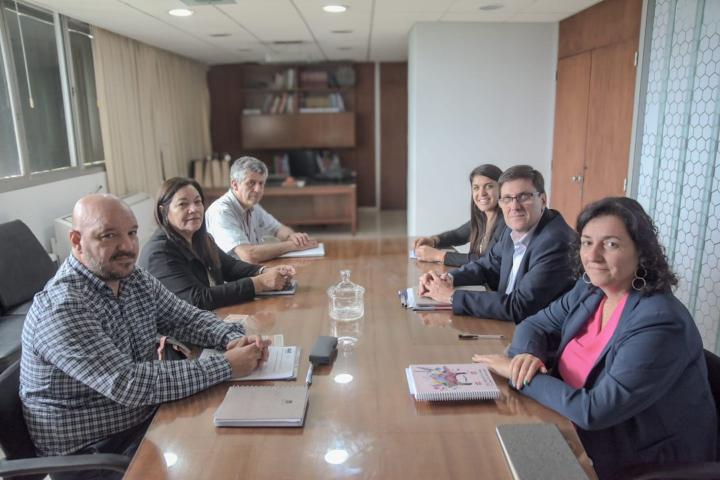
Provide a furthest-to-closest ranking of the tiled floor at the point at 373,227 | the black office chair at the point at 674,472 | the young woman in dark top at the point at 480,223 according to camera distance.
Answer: the tiled floor at the point at 373,227 < the young woman in dark top at the point at 480,223 < the black office chair at the point at 674,472

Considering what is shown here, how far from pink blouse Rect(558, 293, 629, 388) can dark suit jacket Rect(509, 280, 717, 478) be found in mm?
43

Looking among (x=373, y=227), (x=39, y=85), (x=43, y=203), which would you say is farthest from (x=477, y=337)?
(x=373, y=227)

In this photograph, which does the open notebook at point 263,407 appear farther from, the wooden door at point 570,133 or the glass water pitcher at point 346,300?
the wooden door at point 570,133

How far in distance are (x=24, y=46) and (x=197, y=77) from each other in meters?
3.53

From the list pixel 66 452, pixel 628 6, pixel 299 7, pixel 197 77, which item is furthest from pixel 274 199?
pixel 66 452

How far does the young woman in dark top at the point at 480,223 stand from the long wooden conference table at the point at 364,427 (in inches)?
33.5

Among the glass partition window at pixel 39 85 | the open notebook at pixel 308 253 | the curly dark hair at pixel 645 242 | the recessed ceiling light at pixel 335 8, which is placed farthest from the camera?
the recessed ceiling light at pixel 335 8

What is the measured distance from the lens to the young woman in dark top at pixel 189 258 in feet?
6.57

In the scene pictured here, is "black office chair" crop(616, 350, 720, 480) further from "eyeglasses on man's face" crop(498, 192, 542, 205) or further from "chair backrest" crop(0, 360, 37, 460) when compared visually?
"chair backrest" crop(0, 360, 37, 460)

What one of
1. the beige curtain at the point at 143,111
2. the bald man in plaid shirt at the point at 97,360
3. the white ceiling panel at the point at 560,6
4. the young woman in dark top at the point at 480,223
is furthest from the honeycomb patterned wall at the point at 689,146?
the beige curtain at the point at 143,111

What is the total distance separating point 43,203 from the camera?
400 cm

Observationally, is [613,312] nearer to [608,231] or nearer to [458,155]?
[608,231]

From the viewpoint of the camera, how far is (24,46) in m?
3.98

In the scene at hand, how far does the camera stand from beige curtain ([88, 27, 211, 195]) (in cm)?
496
